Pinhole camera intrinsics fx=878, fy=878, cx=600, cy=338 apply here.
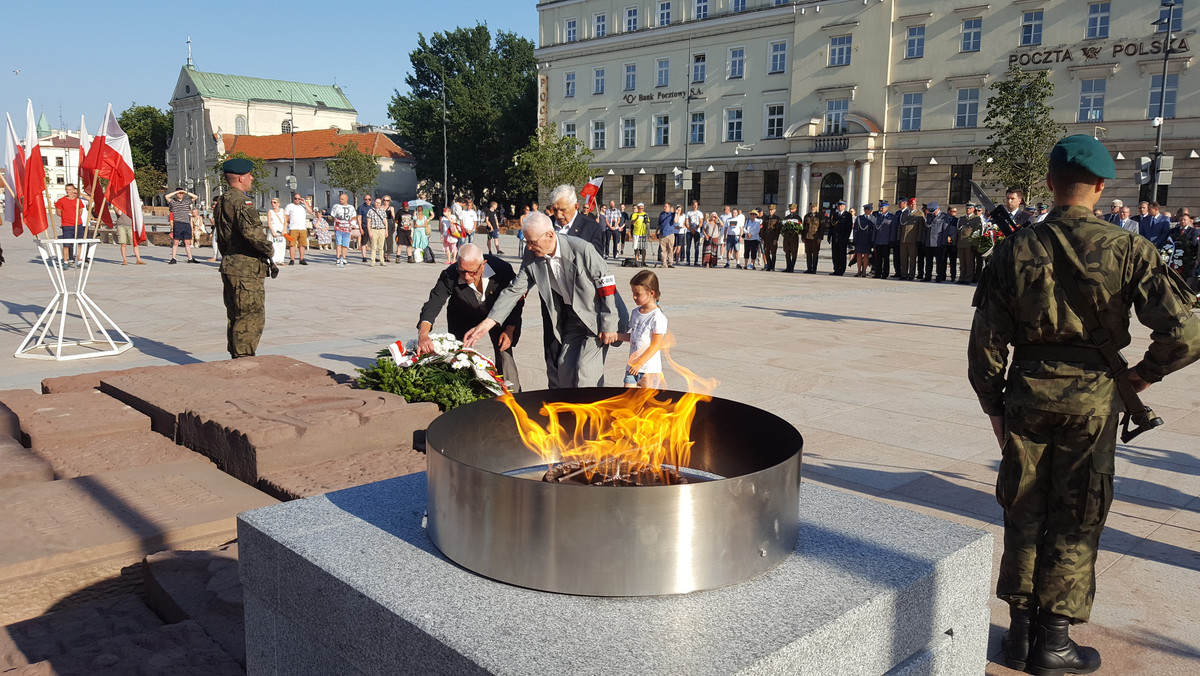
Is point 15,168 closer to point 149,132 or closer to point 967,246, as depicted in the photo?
point 967,246

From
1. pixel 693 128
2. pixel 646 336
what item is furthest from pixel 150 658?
pixel 693 128

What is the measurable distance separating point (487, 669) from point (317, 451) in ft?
10.1

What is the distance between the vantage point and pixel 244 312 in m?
8.30

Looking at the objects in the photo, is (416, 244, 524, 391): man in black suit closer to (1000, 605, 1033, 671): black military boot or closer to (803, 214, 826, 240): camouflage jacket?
(1000, 605, 1033, 671): black military boot

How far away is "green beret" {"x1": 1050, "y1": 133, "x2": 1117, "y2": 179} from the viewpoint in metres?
3.17

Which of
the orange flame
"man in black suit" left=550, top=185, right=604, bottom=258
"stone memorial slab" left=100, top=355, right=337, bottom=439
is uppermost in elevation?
"man in black suit" left=550, top=185, right=604, bottom=258

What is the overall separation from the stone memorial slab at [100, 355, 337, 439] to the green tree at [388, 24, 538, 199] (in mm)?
61312

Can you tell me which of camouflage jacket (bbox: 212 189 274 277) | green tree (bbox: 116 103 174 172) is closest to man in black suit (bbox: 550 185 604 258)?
camouflage jacket (bbox: 212 189 274 277)

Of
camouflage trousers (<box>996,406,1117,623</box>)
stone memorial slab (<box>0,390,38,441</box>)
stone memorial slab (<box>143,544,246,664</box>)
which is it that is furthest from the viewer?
stone memorial slab (<box>0,390,38,441</box>)

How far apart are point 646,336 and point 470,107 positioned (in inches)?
2628

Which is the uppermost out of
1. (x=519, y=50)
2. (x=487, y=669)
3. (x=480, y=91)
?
(x=519, y=50)

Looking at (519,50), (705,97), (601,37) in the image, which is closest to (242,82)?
(519,50)

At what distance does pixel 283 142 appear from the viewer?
94.4 metres

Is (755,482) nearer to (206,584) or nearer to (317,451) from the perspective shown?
(206,584)
